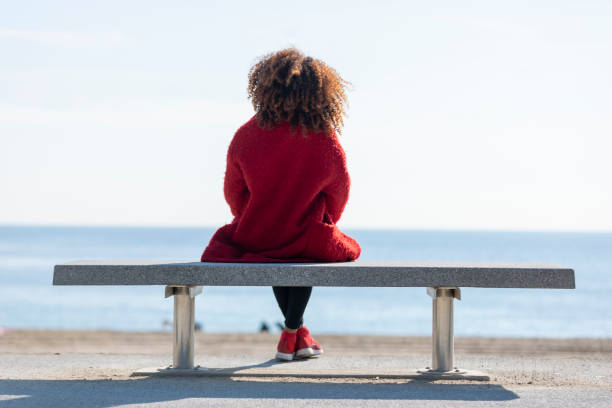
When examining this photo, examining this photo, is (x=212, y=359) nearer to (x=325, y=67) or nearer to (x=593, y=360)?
(x=325, y=67)

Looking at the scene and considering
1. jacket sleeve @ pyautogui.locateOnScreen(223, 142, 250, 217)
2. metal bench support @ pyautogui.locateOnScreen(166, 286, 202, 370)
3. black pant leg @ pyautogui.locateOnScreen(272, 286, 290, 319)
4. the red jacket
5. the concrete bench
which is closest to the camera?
the concrete bench

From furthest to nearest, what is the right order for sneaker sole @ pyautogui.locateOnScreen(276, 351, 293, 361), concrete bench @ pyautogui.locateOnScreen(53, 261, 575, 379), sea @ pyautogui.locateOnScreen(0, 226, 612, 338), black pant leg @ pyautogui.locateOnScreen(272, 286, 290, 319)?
sea @ pyautogui.locateOnScreen(0, 226, 612, 338) → sneaker sole @ pyautogui.locateOnScreen(276, 351, 293, 361) → black pant leg @ pyautogui.locateOnScreen(272, 286, 290, 319) → concrete bench @ pyautogui.locateOnScreen(53, 261, 575, 379)

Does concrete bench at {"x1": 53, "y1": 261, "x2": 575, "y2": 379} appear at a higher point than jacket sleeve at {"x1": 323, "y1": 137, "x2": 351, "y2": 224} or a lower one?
lower

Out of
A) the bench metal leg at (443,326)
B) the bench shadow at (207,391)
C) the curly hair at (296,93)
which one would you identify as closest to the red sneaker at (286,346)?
the bench shadow at (207,391)

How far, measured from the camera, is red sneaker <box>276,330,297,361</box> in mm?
5008

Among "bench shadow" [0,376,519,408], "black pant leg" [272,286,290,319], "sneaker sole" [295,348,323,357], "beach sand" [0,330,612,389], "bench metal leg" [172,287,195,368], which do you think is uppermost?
"black pant leg" [272,286,290,319]

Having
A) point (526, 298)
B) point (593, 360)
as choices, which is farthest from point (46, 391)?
point (526, 298)

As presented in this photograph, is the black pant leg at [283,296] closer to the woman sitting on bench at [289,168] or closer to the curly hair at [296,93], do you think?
the woman sitting on bench at [289,168]

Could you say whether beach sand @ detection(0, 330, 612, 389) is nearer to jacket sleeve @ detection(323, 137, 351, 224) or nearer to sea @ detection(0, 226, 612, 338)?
jacket sleeve @ detection(323, 137, 351, 224)

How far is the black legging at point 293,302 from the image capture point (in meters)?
4.78

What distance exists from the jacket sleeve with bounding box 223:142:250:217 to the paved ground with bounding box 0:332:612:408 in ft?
3.12

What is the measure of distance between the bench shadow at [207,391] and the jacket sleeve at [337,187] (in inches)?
40.1

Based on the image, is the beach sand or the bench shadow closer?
the bench shadow

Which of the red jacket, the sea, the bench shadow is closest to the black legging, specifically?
the red jacket
